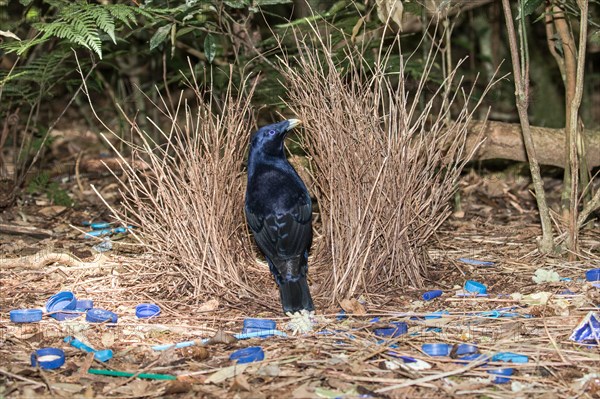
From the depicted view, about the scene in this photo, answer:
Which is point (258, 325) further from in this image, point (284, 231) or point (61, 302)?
point (61, 302)

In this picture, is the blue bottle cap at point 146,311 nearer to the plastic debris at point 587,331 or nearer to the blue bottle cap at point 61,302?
the blue bottle cap at point 61,302

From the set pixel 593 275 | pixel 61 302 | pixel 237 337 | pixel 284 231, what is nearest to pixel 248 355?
pixel 237 337

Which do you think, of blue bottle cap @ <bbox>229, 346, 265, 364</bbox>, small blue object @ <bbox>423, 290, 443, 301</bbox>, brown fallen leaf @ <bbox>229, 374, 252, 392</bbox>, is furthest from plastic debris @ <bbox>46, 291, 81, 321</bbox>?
small blue object @ <bbox>423, 290, 443, 301</bbox>

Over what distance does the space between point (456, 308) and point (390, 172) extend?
633mm

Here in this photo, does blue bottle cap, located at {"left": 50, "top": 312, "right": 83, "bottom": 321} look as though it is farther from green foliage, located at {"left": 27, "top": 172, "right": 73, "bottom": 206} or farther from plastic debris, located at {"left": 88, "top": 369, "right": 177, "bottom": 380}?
green foliage, located at {"left": 27, "top": 172, "right": 73, "bottom": 206}

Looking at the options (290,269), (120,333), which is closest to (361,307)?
(290,269)

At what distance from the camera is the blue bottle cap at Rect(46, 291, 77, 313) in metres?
3.73

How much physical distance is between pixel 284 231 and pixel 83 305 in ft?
2.95

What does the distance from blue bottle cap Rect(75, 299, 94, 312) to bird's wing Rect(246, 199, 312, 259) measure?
765 mm

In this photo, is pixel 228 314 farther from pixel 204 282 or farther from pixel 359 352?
pixel 359 352

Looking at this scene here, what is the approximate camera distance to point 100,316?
3.62 meters

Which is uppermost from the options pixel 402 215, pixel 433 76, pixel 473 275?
pixel 433 76

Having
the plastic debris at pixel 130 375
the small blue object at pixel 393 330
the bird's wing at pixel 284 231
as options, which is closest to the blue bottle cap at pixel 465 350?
the small blue object at pixel 393 330

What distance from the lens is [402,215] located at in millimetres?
3885
